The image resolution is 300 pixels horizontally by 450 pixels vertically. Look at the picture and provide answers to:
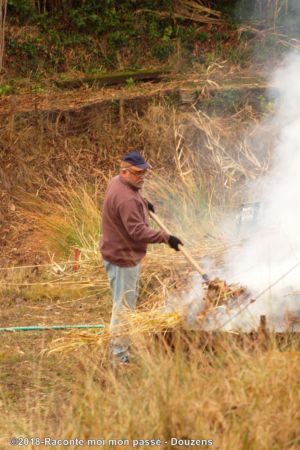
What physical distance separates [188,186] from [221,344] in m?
5.80

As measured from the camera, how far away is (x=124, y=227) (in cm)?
781

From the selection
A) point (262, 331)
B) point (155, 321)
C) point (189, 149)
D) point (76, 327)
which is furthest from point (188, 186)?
point (262, 331)

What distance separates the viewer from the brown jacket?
25.0 ft

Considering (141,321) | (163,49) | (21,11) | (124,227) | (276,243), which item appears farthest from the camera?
(163,49)

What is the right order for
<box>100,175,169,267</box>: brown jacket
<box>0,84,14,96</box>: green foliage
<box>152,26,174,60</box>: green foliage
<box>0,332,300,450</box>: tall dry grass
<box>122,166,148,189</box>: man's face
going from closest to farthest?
<box>0,332,300,450</box>: tall dry grass < <box>100,175,169,267</box>: brown jacket < <box>122,166,148,189</box>: man's face < <box>0,84,14,96</box>: green foliage < <box>152,26,174,60</box>: green foliage

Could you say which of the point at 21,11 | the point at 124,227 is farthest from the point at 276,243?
the point at 21,11

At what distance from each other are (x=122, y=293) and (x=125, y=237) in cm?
47

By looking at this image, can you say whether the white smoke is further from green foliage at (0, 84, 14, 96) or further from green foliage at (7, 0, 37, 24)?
green foliage at (7, 0, 37, 24)

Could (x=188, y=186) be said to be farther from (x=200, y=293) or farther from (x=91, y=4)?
(x=91, y=4)

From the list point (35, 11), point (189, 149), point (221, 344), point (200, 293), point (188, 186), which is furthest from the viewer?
point (35, 11)

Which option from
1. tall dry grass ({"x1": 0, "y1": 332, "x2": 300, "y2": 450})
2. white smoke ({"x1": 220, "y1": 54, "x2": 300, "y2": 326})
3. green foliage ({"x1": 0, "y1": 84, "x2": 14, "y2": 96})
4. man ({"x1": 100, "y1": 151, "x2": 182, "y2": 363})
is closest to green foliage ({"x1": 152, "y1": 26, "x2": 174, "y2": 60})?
green foliage ({"x1": 0, "y1": 84, "x2": 14, "y2": 96})

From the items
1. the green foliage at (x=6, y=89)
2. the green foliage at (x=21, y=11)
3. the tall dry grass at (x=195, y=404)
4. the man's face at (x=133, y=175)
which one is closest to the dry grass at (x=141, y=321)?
the tall dry grass at (x=195, y=404)

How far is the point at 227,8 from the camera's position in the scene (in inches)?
661

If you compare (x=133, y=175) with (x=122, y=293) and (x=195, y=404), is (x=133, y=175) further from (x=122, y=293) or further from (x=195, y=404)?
(x=195, y=404)
